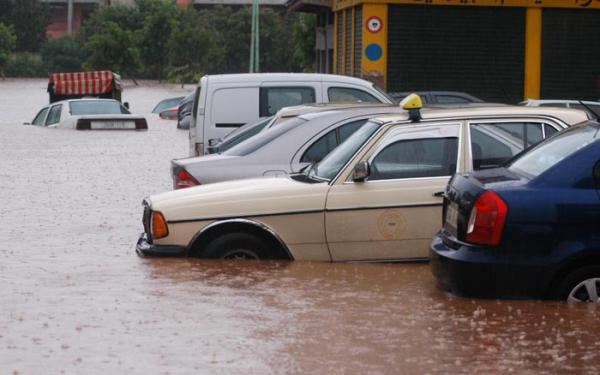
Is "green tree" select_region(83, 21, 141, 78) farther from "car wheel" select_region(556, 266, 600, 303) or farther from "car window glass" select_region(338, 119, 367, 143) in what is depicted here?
"car wheel" select_region(556, 266, 600, 303)

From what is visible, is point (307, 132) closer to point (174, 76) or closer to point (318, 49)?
point (318, 49)

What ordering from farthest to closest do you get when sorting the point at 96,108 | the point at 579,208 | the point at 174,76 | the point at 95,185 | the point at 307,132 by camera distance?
the point at 174,76
the point at 96,108
the point at 95,185
the point at 307,132
the point at 579,208

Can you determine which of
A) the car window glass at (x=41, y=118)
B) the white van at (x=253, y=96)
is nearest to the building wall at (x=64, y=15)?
the car window glass at (x=41, y=118)

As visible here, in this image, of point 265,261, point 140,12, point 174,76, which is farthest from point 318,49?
point 140,12

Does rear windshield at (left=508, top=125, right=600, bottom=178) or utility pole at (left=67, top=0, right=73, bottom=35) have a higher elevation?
utility pole at (left=67, top=0, right=73, bottom=35)

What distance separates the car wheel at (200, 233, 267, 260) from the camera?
10.1 metres

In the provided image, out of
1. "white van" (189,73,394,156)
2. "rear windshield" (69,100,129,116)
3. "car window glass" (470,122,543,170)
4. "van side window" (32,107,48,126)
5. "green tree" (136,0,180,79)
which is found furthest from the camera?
"green tree" (136,0,180,79)

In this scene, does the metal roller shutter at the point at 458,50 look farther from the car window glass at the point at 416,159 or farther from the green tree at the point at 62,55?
the green tree at the point at 62,55

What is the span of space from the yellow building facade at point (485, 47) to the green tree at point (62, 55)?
6995 centimetres

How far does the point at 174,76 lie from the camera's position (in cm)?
8569

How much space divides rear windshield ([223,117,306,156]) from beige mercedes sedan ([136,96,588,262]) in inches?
87.2

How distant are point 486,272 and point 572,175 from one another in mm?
818

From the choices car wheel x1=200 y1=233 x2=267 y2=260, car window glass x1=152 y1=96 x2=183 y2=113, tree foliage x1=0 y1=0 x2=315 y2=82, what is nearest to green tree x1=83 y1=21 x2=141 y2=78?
tree foliage x1=0 y1=0 x2=315 y2=82

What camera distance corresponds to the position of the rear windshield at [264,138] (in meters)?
12.6
